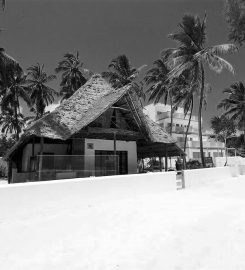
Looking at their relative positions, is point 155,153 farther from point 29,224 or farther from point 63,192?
point 29,224

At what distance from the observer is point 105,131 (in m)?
15.5

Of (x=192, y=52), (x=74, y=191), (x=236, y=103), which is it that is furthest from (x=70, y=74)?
(x=74, y=191)

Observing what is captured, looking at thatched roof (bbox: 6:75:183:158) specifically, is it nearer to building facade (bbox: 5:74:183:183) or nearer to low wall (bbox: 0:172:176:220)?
building facade (bbox: 5:74:183:183)

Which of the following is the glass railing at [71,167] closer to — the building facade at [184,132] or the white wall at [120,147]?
the white wall at [120,147]

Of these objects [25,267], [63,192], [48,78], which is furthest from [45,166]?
[48,78]

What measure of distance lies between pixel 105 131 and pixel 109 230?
9585 millimetres

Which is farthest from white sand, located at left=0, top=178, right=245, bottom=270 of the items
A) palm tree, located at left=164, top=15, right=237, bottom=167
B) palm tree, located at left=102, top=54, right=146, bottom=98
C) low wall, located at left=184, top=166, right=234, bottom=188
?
palm tree, located at left=102, top=54, right=146, bottom=98

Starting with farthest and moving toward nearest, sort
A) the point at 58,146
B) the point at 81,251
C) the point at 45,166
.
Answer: the point at 58,146 → the point at 45,166 → the point at 81,251

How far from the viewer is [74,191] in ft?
29.1

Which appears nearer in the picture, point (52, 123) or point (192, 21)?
point (52, 123)

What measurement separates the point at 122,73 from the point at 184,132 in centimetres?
2230

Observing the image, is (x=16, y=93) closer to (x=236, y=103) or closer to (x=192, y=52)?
(x=192, y=52)

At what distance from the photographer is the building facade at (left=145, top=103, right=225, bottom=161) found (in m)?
45.1

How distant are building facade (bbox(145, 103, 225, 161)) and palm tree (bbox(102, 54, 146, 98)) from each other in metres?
15.2
